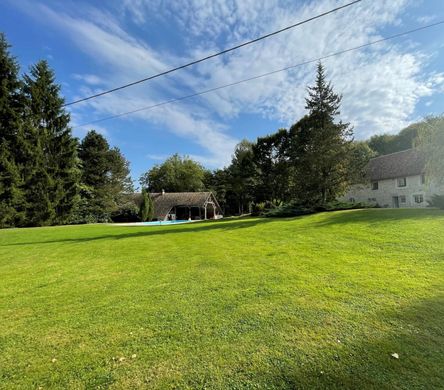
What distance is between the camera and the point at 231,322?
3686mm

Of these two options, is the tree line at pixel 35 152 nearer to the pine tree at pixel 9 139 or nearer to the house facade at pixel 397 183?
the pine tree at pixel 9 139

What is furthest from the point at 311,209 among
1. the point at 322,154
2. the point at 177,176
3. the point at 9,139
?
the point at 177,176

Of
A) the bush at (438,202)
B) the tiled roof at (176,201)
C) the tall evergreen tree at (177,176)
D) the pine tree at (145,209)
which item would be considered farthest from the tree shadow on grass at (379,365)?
the tall evergreen tree at (177,176)

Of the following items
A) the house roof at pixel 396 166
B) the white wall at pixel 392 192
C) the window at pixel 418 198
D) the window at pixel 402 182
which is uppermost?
the house roof at pixel 396 166

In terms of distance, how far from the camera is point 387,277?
5.21m

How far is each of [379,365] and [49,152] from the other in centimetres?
3048

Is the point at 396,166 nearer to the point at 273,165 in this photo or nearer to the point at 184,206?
the point at 273,165

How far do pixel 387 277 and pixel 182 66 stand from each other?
23.8 feet

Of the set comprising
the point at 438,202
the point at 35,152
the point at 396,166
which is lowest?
the point at 438,202

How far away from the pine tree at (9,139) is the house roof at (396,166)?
37.1 m

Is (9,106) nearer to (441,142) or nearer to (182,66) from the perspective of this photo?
(182,66)

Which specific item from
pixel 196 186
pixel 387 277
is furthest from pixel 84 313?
pixel 196 186

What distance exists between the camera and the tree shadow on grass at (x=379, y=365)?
2500mm

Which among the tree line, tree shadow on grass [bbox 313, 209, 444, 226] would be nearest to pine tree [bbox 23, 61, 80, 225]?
the tree line
